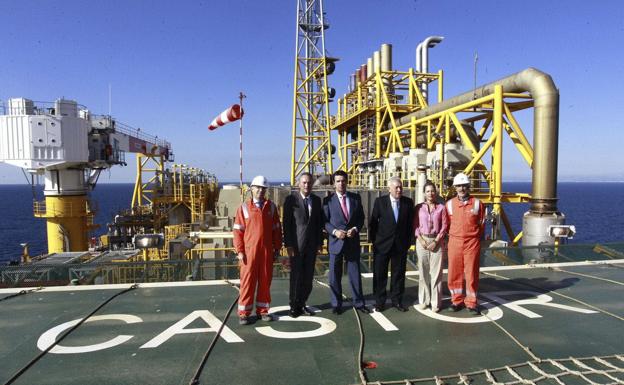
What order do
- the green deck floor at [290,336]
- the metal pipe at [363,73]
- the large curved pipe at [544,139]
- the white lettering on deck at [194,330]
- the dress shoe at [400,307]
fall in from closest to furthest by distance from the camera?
1. the green deck floor at [290,336]
2. the white lettering on deck at [194,330]
3. the dress shoe at [400,307]
4. the large curved pipe at [544,139]
5. the metal pipe at [363,73]

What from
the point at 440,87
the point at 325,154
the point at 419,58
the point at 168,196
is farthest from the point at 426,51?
the point at 168,196

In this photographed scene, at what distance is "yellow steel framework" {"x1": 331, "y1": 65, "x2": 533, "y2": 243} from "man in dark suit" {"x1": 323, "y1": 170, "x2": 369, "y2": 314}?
10.2 metres

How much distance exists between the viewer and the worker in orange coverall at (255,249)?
4562 millimetres

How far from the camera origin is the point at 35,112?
2106cm

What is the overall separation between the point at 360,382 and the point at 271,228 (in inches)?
84.2

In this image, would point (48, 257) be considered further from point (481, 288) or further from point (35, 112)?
point (481, 288)

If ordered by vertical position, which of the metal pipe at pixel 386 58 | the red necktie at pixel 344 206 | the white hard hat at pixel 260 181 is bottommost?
the red necktie at pixel 344 206

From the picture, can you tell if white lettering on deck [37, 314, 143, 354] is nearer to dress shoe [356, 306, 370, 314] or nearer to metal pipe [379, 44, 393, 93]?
dress shoe [356, 306, 370, 314]

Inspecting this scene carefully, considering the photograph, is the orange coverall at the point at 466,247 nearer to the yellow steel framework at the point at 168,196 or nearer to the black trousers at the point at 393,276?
the black trousers at the point at 393,276

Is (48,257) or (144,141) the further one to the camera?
(144,141)

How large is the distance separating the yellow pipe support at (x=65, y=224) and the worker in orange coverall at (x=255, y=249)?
881 inches

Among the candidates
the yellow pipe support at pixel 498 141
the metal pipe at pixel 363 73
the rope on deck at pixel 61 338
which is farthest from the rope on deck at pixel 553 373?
the metal pipe at pixel 363 73

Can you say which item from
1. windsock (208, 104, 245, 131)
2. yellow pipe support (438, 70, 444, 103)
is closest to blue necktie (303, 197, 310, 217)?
windsock (208, 104, 245, 131)

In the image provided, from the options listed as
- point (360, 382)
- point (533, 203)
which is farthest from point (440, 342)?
point (533, 203)
